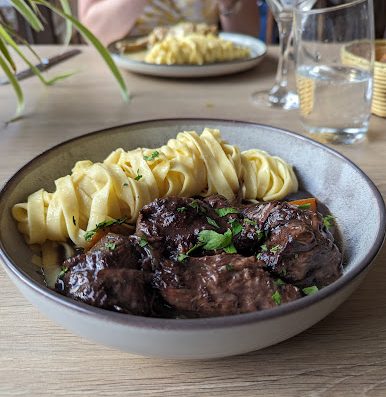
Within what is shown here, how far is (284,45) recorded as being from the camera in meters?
2.11

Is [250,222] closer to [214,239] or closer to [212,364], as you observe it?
[214,239]

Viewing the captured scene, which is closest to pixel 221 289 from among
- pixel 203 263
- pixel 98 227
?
pixel 203 263

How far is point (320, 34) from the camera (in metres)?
1.76

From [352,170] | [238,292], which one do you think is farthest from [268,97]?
[238,292]

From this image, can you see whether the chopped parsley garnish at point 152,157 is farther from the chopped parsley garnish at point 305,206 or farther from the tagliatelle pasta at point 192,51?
the tagliatelle pasta at point 192,51

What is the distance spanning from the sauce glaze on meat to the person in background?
2.19 meters

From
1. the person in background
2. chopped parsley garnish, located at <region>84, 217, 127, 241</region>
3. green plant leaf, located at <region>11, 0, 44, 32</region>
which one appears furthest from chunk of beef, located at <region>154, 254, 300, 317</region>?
the person in background

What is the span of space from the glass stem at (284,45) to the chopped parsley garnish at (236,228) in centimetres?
127

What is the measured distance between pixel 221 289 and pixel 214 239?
148mm

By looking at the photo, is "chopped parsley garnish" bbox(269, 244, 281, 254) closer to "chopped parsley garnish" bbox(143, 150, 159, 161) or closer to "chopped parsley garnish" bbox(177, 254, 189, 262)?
"chopped parsley garnish" bbox(177, 254, 189, 262)

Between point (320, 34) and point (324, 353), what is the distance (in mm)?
1262

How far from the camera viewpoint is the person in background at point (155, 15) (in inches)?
116

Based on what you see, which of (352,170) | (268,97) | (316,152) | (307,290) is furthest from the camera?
(268,97)

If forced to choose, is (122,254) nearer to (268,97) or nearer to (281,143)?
(281,143)
